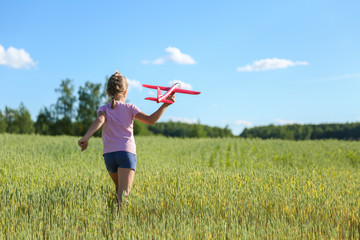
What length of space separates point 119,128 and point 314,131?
156 feet

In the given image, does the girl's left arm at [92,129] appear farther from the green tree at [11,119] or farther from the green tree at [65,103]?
the green tree at [11,119]

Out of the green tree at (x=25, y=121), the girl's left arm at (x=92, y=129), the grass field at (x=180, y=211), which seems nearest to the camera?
the grass field at (x=180, y=211)

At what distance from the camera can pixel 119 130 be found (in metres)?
3.94

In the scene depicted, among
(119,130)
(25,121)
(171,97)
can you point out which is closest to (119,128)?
(119,130)

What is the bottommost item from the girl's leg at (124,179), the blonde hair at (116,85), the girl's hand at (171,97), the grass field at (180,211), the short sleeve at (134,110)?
the grass field at (180,211)

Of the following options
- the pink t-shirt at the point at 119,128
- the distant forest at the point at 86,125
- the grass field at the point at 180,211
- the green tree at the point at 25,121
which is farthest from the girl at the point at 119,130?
the green tree at the point at 25,121

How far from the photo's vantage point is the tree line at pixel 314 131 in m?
41.4

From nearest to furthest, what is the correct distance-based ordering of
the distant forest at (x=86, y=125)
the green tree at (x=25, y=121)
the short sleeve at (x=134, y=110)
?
the short sleeve at (x=134, y=110) → the distant forest at (x=86, y=125) → the green tree at (x=25, y=121)

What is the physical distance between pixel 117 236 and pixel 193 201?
126 centimetres

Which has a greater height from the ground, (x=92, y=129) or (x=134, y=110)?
(x=134, y=110)

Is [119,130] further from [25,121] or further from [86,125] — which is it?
[25,121]

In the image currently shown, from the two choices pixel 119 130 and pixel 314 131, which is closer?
pixel 119 130

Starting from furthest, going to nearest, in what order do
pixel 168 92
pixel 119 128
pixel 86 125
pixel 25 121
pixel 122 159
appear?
pixel 25 121 → pixel 86 125 → pixel 119 128 → pixel 122 159 → pixel 168 92

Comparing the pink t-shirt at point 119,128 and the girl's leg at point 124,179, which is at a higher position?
the pink t-shirt at point 119,128
